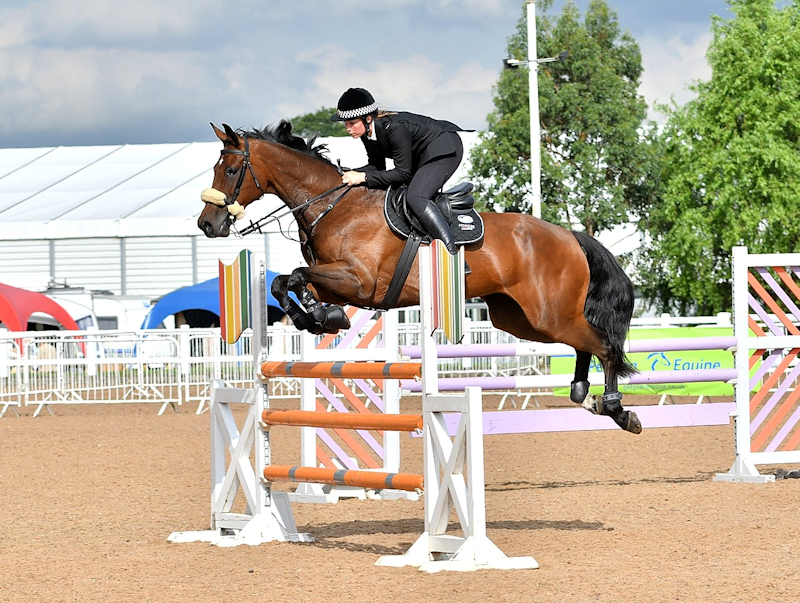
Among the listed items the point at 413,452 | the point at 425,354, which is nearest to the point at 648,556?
the point at 425,354

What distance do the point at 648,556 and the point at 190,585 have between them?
2151 millimetres

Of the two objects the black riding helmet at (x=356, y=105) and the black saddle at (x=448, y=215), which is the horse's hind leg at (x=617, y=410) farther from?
the black riding helmet at (x=356, y=105)

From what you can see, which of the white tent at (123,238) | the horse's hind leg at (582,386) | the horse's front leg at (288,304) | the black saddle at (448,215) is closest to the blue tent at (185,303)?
the white tent at (123,238)

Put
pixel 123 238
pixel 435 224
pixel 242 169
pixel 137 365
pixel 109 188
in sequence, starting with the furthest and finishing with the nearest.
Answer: pixel 109 188 < pixel 123 238 < pixel 137 365 < pixel 242 169 < pixel 435 224

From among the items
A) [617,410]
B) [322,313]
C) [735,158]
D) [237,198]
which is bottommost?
[617,410]

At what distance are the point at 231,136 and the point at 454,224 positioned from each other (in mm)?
1357

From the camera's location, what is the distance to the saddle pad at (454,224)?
636cm

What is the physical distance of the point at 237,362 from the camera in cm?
1722

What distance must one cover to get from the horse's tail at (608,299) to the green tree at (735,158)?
1623 cm

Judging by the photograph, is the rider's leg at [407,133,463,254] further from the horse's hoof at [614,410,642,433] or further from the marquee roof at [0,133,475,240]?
the marquee roof at [0,133,475,240]

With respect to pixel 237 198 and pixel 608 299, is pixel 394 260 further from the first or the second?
pixel 608 299

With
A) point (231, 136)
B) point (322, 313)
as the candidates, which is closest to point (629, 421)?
point (322, 313)

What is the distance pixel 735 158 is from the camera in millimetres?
23062

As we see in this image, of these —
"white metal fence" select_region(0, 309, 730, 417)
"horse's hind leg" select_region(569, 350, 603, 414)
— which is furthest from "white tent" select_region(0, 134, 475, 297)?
"horse's hind leg" select_region(569, 350, 603, 414)
